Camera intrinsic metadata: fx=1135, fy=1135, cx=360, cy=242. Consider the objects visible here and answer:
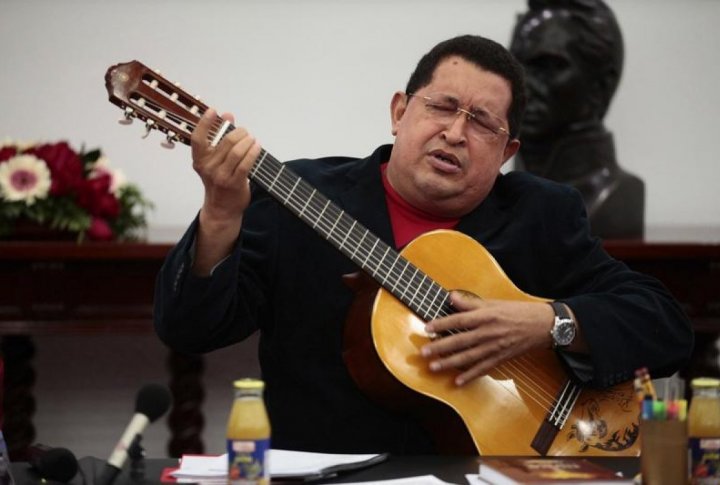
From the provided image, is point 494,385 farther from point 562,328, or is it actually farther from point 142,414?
point 142,414

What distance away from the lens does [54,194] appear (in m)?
3.13

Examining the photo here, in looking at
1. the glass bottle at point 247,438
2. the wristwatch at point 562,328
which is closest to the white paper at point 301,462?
the glass bottle at point 247,438

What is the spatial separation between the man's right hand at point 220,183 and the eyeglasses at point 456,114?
1.48ft

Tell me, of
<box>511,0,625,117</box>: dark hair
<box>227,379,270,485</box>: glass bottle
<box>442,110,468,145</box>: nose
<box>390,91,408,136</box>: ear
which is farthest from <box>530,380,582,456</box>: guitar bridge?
<box>511,0,625,117</box>: dark hair

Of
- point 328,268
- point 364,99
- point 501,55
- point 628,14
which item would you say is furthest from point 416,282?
point 628,14

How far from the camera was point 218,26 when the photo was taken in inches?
145

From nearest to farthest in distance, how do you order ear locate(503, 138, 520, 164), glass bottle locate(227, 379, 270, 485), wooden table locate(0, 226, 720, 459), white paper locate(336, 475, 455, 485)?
glass bottle locate(227, 379, 270, 485), white paper locate(336, 475, 455, 485), ear locate(503, 138, 520, 164), wooden table locate(0, 226, 720, 459)

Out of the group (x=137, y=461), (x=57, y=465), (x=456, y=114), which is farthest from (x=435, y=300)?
(x=57, y=465)

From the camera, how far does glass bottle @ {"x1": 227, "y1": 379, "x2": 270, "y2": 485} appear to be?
138cm

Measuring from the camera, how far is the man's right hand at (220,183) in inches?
69.8

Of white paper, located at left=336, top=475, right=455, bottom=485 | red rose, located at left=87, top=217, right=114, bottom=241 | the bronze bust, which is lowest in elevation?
white paper, located at left=336, top=475, right=455, bottom=485

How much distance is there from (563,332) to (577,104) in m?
1.44

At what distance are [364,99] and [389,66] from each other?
0.45 feet

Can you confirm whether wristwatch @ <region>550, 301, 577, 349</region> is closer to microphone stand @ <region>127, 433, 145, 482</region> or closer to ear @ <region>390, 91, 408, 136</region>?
ear @ <region>390, 91, 408, 136</region>
